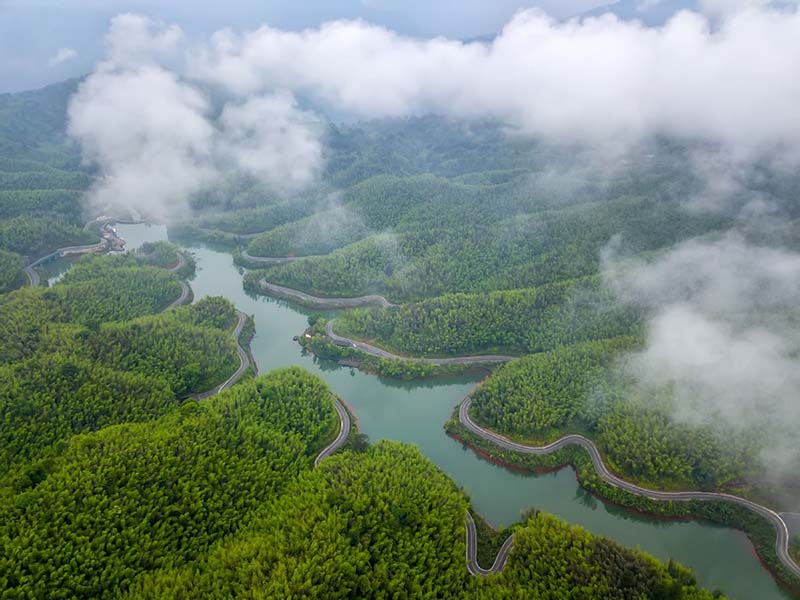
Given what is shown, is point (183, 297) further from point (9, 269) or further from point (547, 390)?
point (547, 390)

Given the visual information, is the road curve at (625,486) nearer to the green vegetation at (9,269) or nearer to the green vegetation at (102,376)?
the green vegetation at (102,376)

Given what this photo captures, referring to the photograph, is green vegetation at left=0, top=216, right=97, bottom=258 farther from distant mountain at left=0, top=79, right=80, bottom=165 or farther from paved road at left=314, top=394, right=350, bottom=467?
paved road at left=314, top=394, right=350, bottom=467

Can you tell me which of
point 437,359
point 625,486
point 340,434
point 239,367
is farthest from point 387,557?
point 239,367

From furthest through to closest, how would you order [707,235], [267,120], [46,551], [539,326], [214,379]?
1. [267,120]
2. [707,235]
3. [539,326]
4. [214,379]
5. [46,551]

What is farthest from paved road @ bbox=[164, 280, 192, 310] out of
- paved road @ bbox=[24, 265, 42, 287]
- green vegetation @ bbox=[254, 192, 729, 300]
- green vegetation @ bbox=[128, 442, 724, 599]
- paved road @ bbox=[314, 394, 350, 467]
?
green vegetation @ bbox=[128, 442, 724, 599]

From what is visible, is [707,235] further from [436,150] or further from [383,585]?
[436,150]

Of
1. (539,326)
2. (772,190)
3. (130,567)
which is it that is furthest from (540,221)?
(130,567)
